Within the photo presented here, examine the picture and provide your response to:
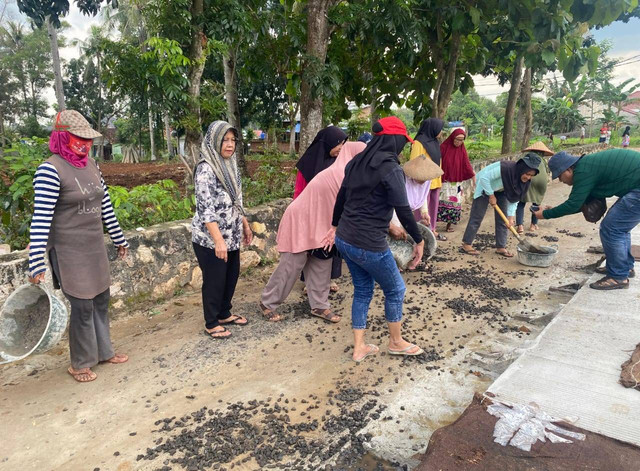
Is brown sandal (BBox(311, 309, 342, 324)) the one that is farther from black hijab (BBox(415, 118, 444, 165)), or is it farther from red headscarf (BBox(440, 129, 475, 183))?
red headscarf (BBox(440, 129, 475, 183))

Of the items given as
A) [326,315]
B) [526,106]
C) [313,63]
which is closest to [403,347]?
[326,315]

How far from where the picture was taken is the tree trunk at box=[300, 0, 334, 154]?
231 inches

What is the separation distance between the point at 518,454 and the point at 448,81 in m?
7.65

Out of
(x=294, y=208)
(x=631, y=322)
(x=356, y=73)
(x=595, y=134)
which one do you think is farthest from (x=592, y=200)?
(x=595, y=134)

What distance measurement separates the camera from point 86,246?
301cm

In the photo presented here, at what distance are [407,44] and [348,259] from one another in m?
5.05

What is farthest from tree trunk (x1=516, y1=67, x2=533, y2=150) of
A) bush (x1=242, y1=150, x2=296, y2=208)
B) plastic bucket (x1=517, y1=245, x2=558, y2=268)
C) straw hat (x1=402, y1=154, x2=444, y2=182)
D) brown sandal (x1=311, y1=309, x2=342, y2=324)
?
brown sandal (x1=311, y1=309, x2=342, y2=324)

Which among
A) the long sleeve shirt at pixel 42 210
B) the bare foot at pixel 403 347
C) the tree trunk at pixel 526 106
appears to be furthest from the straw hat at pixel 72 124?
the tree trunk at pixel 526 106

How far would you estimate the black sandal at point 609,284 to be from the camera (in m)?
4.41

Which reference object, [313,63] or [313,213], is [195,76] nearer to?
[313,63]

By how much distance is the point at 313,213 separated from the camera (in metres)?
3.96

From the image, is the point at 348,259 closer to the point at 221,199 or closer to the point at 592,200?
the point at 221,199

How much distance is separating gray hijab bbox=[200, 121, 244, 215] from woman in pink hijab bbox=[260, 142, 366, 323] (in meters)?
0.62

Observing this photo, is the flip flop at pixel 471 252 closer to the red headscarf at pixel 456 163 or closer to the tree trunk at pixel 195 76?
the red headscarf at pixel 456 163
